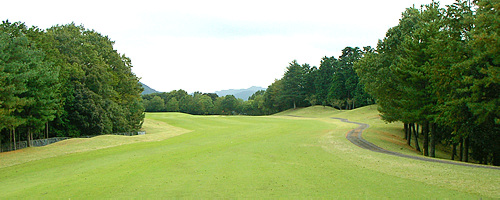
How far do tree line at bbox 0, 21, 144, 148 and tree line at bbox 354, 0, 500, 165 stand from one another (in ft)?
88.1

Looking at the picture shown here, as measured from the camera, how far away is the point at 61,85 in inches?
1267

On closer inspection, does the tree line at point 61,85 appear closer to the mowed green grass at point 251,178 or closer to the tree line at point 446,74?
the mowed green grass at point 251,178

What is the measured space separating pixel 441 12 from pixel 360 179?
1719 cm

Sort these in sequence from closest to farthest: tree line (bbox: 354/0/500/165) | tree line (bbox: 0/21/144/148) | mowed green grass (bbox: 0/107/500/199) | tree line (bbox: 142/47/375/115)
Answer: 1. mowed green grass (bbox: 0/107/500/199)
2. tree line (bbox: 354/0/500/165)
3. tree line (bbox: 0/21/144/148)
4. tree line (bbox: 142/47/375/115)

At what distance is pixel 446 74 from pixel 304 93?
79634mm

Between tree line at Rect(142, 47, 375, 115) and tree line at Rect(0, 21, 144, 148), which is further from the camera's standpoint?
tree line at Rect(142, 47, 375, 115)

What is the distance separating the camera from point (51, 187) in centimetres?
1123

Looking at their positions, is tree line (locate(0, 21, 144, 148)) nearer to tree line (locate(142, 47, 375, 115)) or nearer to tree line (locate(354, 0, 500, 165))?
tree line (locate(354, 0, 500, 165))

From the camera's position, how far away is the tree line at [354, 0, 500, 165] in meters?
14.1

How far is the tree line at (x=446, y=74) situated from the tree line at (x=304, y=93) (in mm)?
32837

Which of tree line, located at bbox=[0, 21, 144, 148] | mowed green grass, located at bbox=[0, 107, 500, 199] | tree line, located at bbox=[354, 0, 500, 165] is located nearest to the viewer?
mowed green grass, located at bbox=[0, 107, 500, 199]

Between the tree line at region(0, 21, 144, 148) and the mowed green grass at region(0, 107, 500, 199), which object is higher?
the tree line at region(0, 21, 144, 148)

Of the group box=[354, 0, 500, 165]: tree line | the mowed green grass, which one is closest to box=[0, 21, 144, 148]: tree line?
the mowed green grass

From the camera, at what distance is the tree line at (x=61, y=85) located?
2256 centimetres
